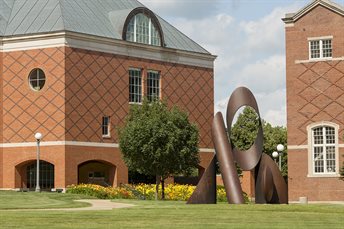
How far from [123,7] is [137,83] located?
7.49m

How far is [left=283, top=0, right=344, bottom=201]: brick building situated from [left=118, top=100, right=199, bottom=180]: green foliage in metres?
6.18

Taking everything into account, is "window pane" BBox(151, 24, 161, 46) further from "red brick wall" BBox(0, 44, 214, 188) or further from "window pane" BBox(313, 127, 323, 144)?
"window pane" BBox(313, 127, 323, 144)

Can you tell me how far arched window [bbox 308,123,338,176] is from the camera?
55.2 meters

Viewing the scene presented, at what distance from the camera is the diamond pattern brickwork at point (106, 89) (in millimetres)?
63531

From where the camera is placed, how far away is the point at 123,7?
73.7m

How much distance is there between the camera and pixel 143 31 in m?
70.1

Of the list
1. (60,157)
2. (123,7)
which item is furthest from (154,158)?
(123,7)

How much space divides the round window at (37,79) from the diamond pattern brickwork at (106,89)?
209cm

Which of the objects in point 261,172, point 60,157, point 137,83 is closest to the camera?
point 261,172

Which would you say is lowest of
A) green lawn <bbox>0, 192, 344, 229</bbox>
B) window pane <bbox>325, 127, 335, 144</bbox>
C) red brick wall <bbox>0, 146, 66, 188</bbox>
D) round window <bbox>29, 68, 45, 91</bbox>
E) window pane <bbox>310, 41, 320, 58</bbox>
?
green lawn <bbox>0, 192, 344, 229</bbox>

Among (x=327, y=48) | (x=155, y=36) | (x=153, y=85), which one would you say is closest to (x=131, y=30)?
(x=155, y=36)

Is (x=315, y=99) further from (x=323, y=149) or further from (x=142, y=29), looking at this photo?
(x=142, y=29)

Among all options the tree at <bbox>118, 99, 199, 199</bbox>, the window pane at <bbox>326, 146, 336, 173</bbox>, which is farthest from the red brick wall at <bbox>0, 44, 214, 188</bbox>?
the window pane at <bbox>326, 146, 336, 173</bbox>

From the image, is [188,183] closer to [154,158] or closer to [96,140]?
[96,140]
